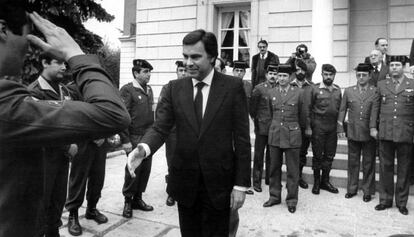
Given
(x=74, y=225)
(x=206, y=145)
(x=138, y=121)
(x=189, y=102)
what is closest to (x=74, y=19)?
(x=138, y=121)

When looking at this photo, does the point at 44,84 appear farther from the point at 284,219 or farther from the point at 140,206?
the point at 284,219

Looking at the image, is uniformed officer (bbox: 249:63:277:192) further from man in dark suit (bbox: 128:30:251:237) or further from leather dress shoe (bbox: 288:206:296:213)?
man in dark suit (bbox: 128:30:251:237)

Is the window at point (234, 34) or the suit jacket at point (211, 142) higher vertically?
the window at point (234, 34)

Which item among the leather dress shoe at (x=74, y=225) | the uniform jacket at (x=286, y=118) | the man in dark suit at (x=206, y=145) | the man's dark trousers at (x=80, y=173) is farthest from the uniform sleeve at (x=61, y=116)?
the uniform jacket at (x=286, y=118)

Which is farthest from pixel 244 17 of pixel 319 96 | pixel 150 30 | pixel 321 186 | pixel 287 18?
pixel 321 186

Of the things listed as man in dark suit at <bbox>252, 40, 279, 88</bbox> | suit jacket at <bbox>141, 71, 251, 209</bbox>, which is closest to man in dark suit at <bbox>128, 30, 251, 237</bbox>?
suit jacket at <bbox>141, 71, 251, 209</bbox>

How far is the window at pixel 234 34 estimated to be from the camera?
11.3 m

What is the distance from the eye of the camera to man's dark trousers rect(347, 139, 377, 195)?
5715 mm

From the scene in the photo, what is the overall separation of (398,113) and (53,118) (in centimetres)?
535

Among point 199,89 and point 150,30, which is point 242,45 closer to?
point 150,30

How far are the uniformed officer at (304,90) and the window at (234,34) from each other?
4.42 meters

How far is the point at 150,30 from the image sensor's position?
12.4 m

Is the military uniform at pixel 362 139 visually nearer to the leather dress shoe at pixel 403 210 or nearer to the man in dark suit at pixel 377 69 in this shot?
the leather dress shoe at pixel 403 210

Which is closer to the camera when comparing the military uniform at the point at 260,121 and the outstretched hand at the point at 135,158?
the outstretched hand at the point at 135,158
